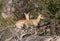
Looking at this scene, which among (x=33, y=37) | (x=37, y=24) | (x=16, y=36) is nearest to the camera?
(x=33, y=37)

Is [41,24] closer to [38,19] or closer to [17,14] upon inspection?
[38,19]

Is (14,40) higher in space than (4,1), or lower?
lower

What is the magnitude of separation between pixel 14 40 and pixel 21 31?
0.33 m

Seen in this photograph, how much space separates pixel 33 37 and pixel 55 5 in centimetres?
131

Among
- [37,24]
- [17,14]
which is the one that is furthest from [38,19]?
[17,14]

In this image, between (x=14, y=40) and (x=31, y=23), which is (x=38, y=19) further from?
(x=14, y=40)

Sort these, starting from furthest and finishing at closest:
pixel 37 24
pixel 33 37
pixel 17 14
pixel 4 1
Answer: pixel 4 1 < pixel 17 14 < pixel 37 24 < pixel 33 37

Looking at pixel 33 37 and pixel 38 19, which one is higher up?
pixel 38 19

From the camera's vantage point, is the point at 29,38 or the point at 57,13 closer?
the point at 29,38

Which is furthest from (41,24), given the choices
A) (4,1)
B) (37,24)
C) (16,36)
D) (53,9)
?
(4,1)

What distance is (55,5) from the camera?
4.97 m

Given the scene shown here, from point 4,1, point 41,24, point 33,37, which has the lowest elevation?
point 33,37

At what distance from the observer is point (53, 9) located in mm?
4988

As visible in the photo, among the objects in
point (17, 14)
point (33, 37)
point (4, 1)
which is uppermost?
point (4, 1)
